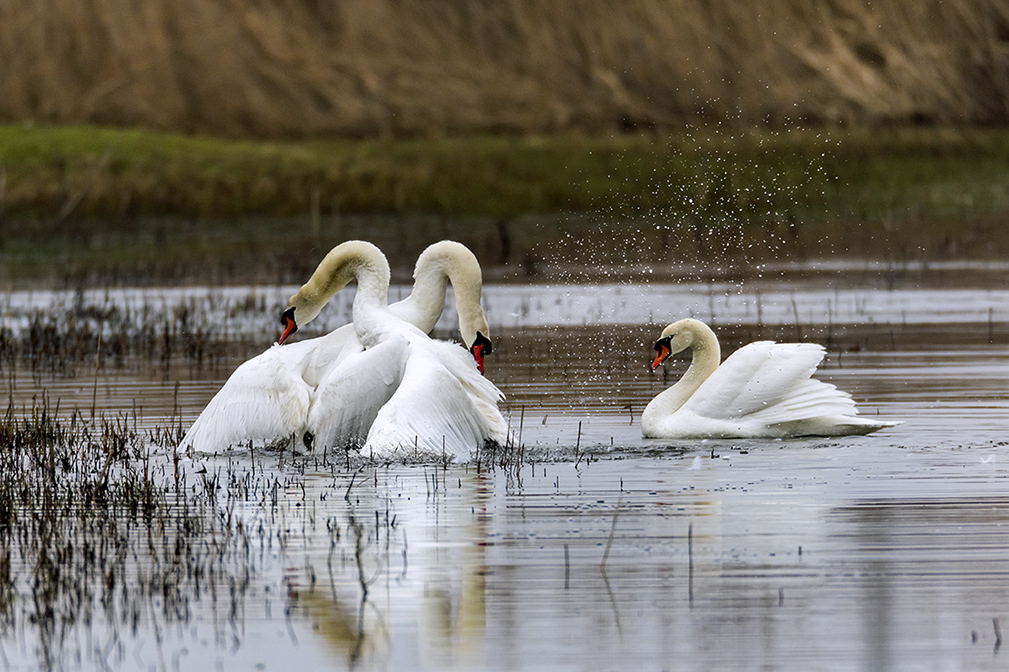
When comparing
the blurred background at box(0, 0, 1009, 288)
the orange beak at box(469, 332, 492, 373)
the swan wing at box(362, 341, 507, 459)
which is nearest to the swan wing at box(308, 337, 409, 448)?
the swan wing at box(362, 341, 507, 459)

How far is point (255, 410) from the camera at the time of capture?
1143 centimetres

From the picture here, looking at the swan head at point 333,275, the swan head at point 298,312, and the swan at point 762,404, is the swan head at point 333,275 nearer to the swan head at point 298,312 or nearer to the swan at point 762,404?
the swan head at point 298,312

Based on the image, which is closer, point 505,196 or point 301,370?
point 301,370

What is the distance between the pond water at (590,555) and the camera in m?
6.62

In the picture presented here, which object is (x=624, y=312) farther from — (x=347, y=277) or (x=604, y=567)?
(x=604, y=567)

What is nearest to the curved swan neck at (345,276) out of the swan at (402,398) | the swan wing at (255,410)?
the swan at (402,398)

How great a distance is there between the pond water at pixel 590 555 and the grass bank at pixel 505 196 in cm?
1825

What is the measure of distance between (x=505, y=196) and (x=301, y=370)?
30.6 meters

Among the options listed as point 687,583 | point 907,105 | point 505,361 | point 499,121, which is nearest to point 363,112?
point 499,121

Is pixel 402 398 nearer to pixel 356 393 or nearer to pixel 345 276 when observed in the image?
pixel 356 393

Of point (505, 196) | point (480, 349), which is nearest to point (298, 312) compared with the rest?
point (480, 349)

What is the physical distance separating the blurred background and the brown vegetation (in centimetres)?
9

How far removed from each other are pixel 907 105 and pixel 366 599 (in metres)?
48.6

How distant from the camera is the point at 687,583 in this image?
7441mm
